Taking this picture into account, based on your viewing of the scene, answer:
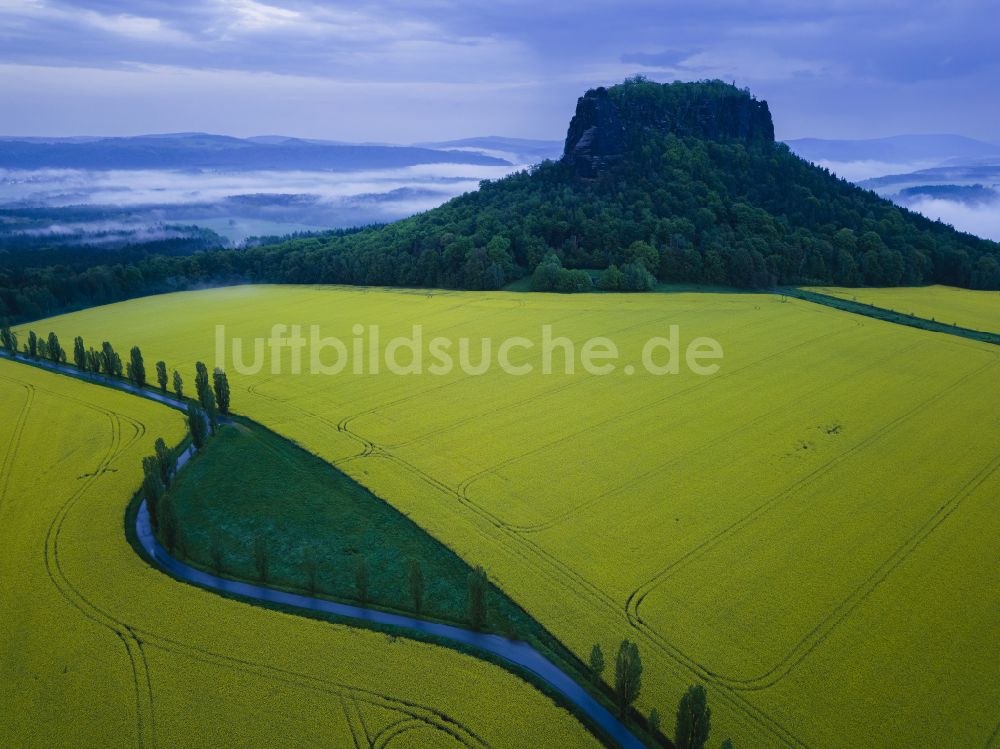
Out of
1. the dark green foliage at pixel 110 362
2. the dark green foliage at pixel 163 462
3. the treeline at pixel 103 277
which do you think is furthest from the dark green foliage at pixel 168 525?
the treeline at pixel 103 277

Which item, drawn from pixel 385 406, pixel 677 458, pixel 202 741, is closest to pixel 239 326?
pixel 385 406

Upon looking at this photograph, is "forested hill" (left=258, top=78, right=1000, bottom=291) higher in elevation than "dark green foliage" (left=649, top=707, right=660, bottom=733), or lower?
higher

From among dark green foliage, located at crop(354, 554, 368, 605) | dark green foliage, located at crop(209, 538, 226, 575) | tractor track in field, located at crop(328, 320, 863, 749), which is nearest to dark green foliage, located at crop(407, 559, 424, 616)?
dark green foliage, located at crop(354, 554, 368, 605)

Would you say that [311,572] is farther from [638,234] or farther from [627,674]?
[638,234]

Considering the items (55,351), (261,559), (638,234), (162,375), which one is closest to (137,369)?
(162,375)

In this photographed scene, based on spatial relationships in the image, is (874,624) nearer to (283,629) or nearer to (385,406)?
(283,629)

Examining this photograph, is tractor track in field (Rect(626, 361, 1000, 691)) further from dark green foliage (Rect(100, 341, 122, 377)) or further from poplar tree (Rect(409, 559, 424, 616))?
dark green foliage (Rect(100, 341, 122, 377))
